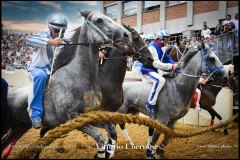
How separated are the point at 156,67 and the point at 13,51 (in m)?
3.10

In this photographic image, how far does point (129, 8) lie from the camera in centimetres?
988

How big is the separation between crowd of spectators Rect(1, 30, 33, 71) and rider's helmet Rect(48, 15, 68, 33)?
875 mm

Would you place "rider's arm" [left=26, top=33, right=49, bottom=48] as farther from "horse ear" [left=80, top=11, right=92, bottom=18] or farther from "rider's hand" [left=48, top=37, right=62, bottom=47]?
"horse ear" [left=80, top=11, right=92, bottom=18]

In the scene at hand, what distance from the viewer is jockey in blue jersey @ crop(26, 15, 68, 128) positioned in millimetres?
4066

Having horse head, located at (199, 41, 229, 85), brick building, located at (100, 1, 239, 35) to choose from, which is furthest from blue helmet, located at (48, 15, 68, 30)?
brick building, located at (100, 1, 239, 35)

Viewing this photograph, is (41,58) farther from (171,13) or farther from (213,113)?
(171,13)

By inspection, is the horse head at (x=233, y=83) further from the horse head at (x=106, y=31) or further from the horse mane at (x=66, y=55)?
the horse mane at (x=66, y=55)

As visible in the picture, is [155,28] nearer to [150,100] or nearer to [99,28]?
[150,100]

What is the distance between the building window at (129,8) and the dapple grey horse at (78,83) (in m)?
4.66

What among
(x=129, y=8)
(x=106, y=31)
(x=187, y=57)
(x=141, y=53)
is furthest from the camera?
(x=129, y=8)

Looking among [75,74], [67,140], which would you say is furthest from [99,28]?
[67,140]

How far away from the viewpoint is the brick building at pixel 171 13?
9.09m

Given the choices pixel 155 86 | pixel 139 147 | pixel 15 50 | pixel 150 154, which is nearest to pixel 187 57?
pixel 155 86

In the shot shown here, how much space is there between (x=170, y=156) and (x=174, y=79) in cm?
158
